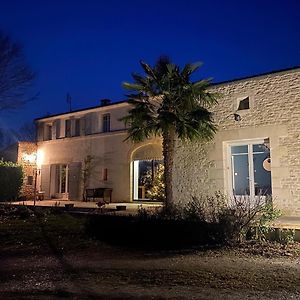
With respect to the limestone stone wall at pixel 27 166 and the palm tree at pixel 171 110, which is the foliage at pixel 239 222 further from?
the limestone stone wall at pixel 27 166

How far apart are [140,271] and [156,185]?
13256 millimetres

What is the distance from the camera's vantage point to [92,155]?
22656 millimetres

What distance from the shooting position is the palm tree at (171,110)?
562 inches

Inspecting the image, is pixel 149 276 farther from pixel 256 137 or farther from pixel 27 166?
pixel 27 166

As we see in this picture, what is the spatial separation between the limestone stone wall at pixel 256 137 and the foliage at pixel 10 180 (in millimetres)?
12982

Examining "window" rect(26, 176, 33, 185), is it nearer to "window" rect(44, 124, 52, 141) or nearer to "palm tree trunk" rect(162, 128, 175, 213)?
"window" rect(44, 124, 52, 141)

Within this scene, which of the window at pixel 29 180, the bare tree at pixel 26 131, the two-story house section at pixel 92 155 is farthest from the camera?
the bare tree at pixel 26 131

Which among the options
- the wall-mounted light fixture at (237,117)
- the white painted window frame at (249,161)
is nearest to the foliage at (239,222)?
the white painted window frame at (249,161)

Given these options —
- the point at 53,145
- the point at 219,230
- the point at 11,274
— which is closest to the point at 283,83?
the point at 219,230

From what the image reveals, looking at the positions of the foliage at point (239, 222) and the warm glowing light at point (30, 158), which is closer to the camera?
the foliage at point (239, 222)

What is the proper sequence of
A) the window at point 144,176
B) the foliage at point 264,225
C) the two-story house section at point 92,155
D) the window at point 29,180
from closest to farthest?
the foliage at point 264,225 < the window at point 144,176 < the two-story house section at point 92,155 < the window at point 29,180

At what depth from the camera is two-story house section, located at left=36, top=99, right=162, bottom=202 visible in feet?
68.0

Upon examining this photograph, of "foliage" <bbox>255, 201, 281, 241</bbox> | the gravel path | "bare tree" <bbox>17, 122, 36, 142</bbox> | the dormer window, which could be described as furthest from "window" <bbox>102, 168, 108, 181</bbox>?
"bare tree" <bbox>17, 122, 36, 142</bbox>

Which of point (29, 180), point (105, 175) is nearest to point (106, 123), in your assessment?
point (105, 175)
